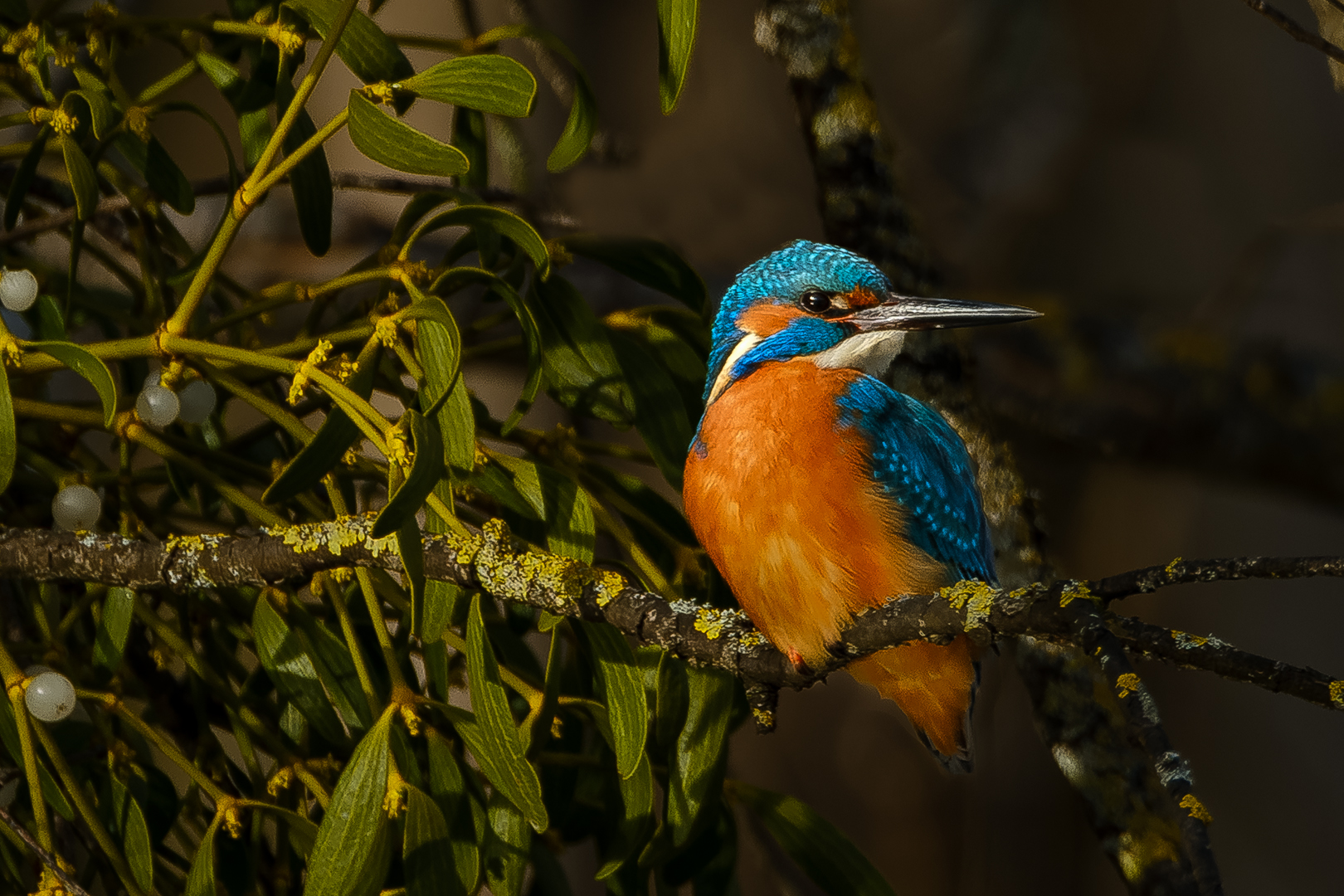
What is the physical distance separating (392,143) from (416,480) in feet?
0.61

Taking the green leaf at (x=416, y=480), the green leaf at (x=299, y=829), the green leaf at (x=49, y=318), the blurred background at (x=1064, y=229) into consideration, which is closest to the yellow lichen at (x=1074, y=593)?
the green leaf at (x=416, y=480)

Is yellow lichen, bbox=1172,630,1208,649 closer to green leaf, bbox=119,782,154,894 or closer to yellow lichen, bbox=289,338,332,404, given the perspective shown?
yellow lichen, bbox=289,338,332,404

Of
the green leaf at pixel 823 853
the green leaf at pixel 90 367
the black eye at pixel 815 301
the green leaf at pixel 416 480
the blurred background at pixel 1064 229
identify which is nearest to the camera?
the green leaf at pixel 416 480

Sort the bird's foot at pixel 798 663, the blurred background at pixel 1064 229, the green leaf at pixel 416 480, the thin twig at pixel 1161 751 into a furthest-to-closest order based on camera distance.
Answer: the blurred background at pixel 1064 229
the bird's foot at pixel 798 663
the green leaf at pixel 416 480
the thin twig at pixel 1161 751

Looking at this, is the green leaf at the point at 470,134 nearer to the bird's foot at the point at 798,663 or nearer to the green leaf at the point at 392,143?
the green leaf at the point at 392,143

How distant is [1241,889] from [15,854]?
2634mm

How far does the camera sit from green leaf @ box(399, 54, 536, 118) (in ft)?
1.92

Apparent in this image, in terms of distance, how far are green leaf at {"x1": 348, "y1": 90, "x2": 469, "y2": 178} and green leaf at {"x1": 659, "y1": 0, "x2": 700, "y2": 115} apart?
11 centimetres

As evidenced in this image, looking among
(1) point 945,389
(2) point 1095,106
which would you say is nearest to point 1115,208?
(2) point 1095,106

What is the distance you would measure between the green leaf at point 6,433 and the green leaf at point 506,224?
23 centimetres

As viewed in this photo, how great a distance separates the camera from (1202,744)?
107 inches

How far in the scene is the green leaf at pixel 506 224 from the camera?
63 centimetres

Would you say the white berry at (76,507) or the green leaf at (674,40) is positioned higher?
the green leaf at (674,40)

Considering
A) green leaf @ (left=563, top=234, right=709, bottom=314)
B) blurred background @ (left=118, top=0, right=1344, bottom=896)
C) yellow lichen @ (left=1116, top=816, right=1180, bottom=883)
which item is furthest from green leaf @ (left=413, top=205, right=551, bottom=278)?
blurred background @ (left=118, top=0, right=1344, bottom=896)
